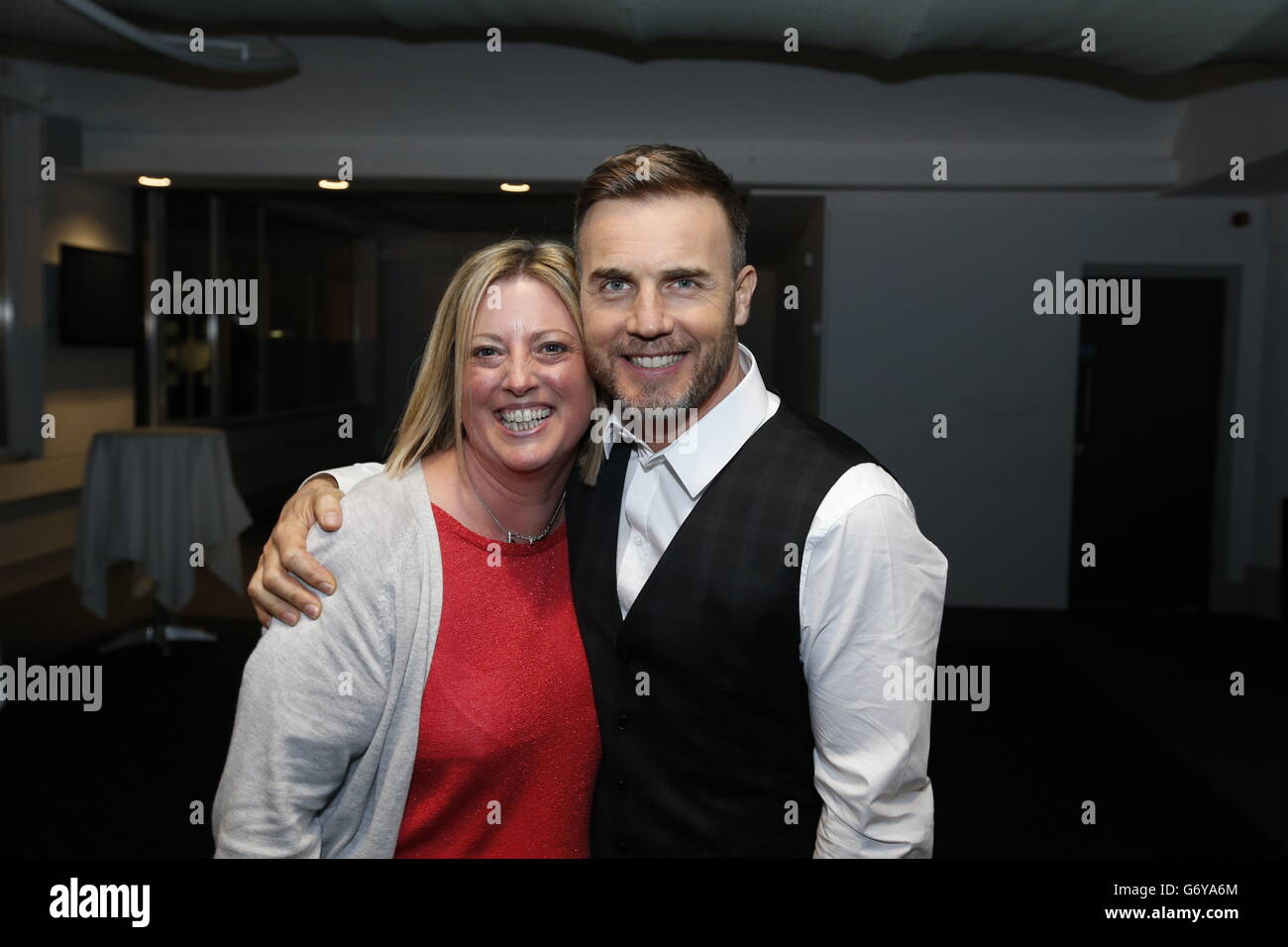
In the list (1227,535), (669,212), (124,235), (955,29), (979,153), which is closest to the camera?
(669,212)

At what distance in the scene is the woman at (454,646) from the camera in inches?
46.1

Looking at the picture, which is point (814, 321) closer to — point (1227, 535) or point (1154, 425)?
point (1154, 425)

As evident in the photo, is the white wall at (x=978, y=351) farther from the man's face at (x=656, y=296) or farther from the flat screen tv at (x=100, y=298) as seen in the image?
the flat screen tv at (x=100, y=298)

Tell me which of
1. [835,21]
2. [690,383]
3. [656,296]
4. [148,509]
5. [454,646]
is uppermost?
→ [835,21]

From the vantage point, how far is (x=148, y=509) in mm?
3980

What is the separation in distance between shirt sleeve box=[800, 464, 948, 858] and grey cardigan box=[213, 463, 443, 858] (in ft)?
1.63

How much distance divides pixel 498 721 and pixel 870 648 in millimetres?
484

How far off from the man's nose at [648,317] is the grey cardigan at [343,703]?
1.21ft

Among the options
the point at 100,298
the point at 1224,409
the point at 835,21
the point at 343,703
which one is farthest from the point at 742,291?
the point at 100,298

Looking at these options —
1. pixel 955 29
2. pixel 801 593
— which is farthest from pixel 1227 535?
pixel 801 593

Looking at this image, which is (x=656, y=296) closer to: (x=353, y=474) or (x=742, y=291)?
(x=742, y=291)

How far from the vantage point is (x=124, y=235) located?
19.6ft

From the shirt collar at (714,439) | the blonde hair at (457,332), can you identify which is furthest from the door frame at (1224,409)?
the blonde hair at (457,332)
